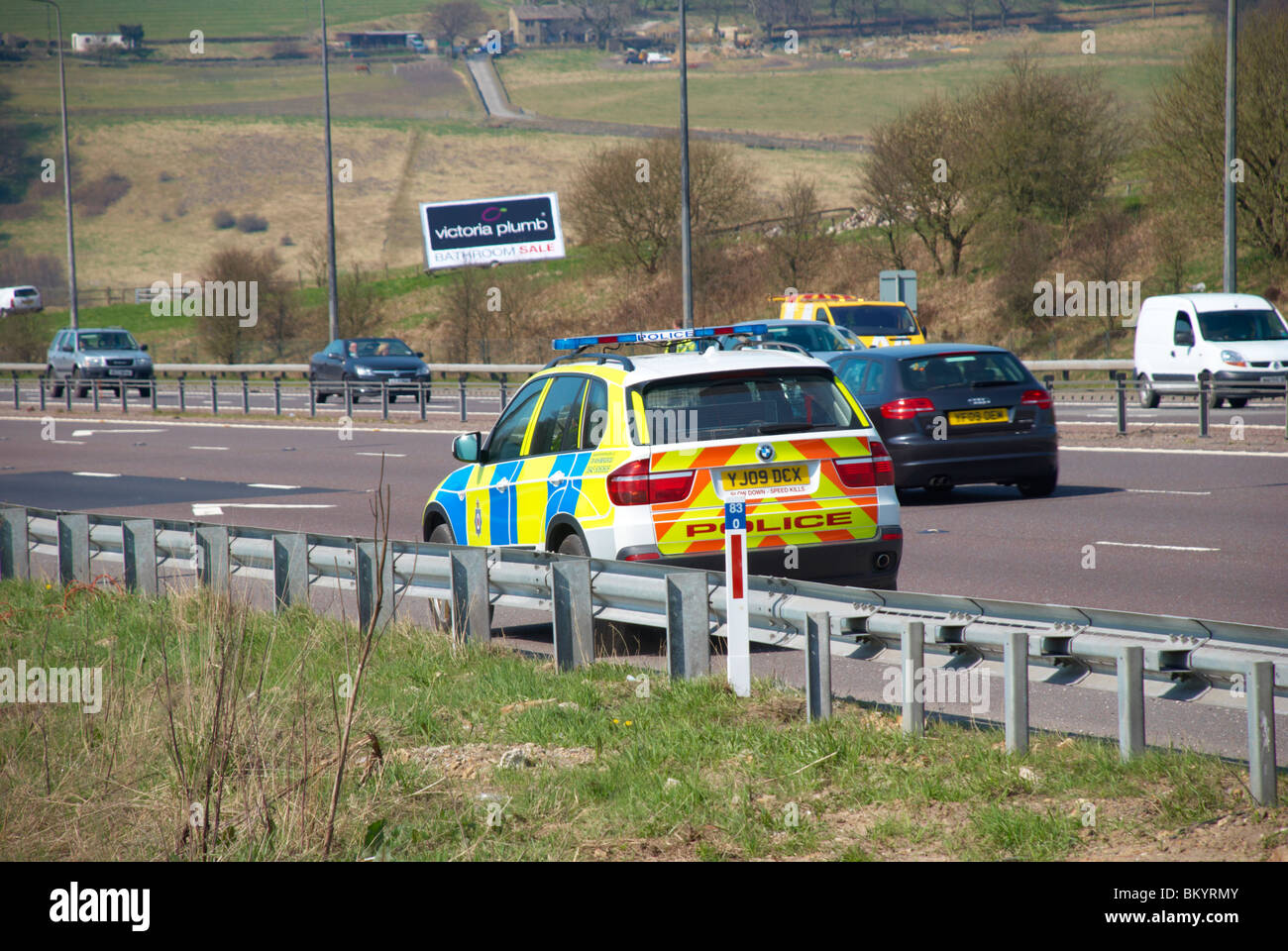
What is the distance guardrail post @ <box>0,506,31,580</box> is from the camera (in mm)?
11805

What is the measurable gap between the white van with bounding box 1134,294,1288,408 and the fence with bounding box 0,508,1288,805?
68.4ft

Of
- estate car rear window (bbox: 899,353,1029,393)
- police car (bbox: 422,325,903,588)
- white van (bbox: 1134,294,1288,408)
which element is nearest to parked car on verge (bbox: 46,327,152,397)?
white van (bbox: 1134,294,1288,408)

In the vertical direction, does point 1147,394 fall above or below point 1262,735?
above

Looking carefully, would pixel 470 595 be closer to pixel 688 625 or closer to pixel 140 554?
pixel 688 625

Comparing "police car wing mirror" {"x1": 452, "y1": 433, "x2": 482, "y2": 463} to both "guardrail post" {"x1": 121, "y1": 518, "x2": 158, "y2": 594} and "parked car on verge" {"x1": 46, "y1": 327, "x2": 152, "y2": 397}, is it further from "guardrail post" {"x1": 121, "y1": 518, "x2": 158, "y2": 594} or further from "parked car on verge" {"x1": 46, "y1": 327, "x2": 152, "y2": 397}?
"parked car on verge" {"x1": 46, "y1": 327, "x2": 152, "y2": 397}

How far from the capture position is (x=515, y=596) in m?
8.48

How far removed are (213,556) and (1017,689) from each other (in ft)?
19.5

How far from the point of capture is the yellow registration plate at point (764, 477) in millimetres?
8734

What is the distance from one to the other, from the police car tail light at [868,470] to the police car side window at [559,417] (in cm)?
163

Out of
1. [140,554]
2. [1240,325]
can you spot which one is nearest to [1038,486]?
[140,554]

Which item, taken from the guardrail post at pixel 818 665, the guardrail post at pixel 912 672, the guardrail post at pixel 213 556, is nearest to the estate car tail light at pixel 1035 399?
the guardrail post at pixel 213 556

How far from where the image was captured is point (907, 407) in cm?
1566

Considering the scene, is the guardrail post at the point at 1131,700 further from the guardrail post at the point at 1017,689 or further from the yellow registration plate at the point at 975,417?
the yellow registration plate at the point at 975,417

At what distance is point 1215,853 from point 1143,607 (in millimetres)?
5269
